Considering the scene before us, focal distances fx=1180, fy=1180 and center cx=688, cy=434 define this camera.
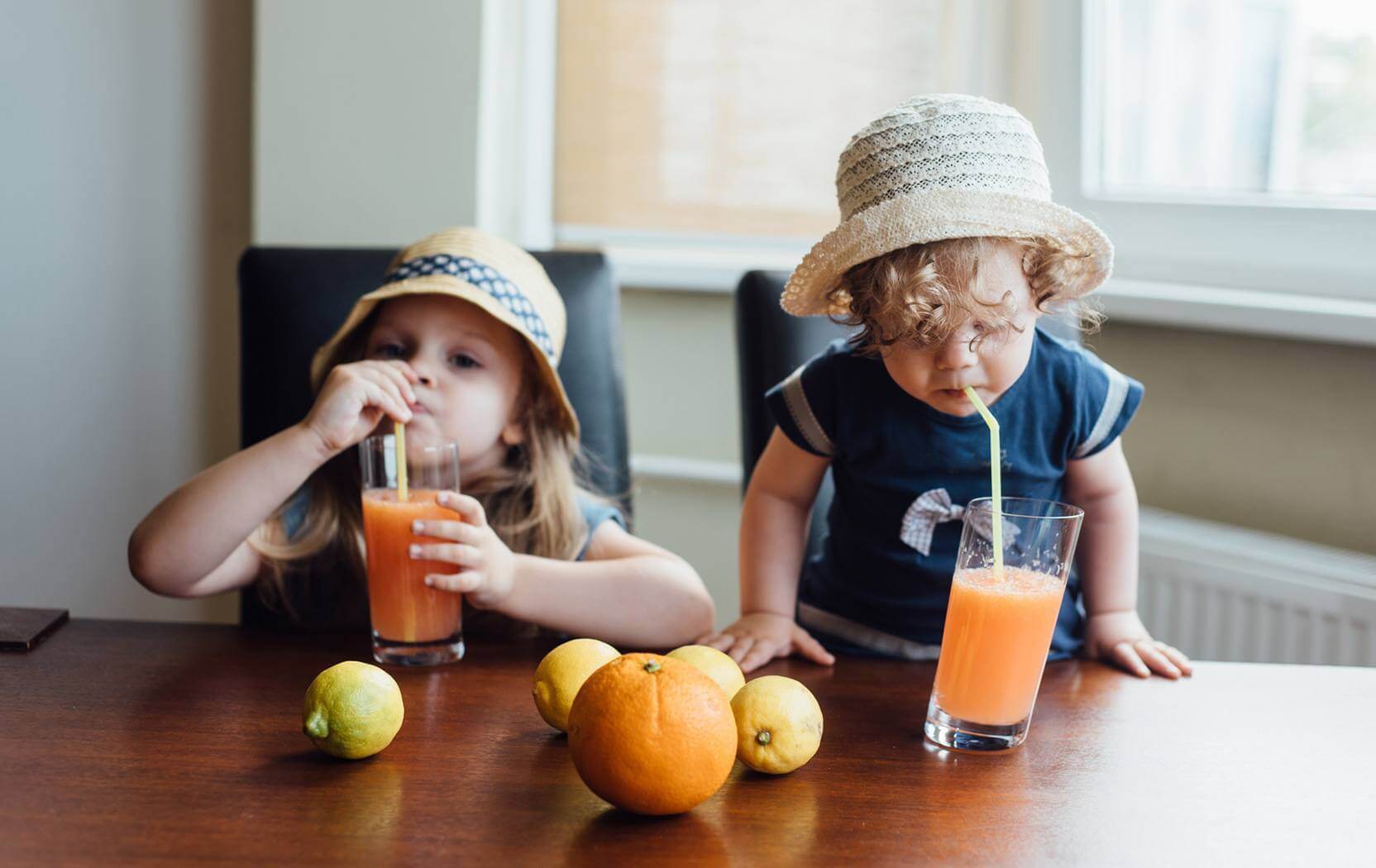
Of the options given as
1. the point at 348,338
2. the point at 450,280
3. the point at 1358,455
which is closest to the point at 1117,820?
the point at 450,280

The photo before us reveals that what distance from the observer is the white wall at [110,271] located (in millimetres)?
2217

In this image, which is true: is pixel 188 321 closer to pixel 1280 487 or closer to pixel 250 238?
pixel 250 238

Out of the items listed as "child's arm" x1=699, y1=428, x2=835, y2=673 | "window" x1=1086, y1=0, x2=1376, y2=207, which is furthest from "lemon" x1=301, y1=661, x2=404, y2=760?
"window" x1=1086, y1=0, x2=1376, y2=207

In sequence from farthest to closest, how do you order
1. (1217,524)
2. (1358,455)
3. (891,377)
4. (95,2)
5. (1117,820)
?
(95,2) → (1217,524) → (1358,455) → (891,377) → (1117,820)

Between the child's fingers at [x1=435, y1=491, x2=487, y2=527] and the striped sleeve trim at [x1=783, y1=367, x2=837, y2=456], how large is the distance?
0.39 meters

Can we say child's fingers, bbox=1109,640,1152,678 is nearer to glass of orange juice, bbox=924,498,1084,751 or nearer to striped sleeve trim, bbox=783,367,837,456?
glass of orange juice, bbox=924,498,1084,751

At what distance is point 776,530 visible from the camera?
1386 mm

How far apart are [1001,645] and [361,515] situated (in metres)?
0.89

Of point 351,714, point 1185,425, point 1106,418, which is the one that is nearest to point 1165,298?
point 1185,425

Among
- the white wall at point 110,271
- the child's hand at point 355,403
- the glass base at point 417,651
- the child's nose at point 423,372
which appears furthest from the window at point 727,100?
the glass base at point 417,651

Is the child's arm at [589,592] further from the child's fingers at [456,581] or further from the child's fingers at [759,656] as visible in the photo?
the child's fingers at [759,656]

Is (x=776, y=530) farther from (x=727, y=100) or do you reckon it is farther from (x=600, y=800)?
(x=727, y=100)

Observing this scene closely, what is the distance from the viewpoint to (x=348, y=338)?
1516 millimetres

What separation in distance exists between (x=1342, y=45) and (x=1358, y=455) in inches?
28.6
